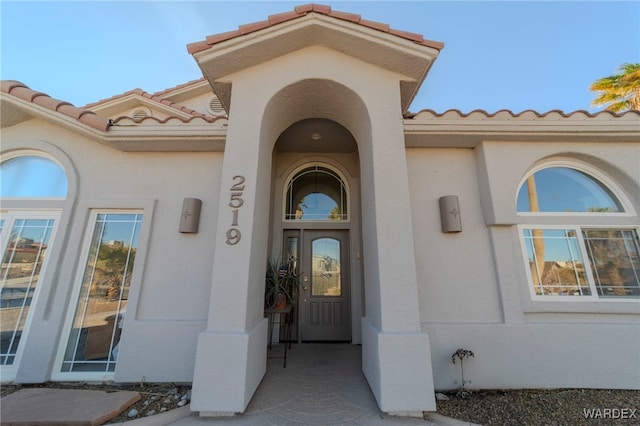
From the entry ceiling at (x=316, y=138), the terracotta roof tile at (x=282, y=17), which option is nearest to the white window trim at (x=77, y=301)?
the entry ceiling at (x=316, y=138)

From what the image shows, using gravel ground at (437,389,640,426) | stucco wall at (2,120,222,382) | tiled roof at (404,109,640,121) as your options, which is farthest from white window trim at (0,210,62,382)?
tiled roof at (404,109,640,121)

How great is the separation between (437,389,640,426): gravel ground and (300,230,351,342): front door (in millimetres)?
2641

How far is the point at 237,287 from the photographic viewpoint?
9.77 feet

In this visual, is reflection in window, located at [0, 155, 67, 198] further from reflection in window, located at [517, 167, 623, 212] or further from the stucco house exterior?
reflection in window, located at [517, 167, 623, 212]

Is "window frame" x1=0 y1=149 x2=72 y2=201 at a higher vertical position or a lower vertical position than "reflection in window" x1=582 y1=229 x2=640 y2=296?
higher

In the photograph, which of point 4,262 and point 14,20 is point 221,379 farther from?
point 14,20

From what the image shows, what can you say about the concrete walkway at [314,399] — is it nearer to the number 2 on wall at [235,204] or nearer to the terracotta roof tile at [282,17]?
the number 2 on wall at [235,204]

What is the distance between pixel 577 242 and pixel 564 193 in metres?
0.95

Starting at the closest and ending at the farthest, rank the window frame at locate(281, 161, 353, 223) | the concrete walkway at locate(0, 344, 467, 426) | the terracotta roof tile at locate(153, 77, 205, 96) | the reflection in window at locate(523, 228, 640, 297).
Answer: the concrete walkway at locate(0, 344, 467, 426), the reflection in window at locate(523, 228, 640, 297), the window frame at locate(281, 161, 353, 223), the terracotta roof tile at locate(153, 77, 205, 96)

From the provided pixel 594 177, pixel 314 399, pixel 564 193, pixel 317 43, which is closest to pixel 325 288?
pixel 314 399

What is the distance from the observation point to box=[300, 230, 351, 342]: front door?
5.53 metres

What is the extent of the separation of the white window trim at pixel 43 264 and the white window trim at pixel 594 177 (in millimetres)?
8490

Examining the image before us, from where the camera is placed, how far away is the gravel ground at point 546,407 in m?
2.84

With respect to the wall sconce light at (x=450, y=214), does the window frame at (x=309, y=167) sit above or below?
above
